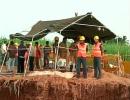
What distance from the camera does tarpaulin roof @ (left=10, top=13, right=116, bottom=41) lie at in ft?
69.5

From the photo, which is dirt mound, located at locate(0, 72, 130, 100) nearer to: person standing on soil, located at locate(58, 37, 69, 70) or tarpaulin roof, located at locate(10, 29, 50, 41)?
person standing on soil, located at locate(58, 37, 69, 70)

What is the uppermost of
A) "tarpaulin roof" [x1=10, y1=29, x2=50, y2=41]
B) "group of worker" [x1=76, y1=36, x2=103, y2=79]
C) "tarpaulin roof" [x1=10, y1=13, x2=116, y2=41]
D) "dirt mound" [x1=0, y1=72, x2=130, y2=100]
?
"tarpaulin roof" [x1=10, y1=13, x2=116, y2=41]

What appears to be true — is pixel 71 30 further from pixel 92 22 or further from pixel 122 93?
pixel 122 93

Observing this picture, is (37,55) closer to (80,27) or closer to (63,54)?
(63,54)

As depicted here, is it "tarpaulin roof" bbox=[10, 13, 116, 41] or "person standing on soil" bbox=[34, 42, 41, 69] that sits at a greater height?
"tarpaulin roof" bbox=[10, 13, 116, 41]

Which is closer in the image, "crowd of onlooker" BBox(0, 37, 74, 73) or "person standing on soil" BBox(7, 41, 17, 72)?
"crowd of onlooker" BBox(0, 37, 74, 73)

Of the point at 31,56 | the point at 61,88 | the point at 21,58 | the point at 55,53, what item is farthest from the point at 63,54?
the point at 61,88

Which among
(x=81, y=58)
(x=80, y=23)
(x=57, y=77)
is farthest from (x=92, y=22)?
(x=57, y=77)

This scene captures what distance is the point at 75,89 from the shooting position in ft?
58.1

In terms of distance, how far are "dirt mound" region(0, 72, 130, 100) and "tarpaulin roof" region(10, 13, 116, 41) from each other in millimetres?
3017

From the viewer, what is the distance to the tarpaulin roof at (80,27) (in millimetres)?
21172

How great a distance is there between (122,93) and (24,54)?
5.97 m

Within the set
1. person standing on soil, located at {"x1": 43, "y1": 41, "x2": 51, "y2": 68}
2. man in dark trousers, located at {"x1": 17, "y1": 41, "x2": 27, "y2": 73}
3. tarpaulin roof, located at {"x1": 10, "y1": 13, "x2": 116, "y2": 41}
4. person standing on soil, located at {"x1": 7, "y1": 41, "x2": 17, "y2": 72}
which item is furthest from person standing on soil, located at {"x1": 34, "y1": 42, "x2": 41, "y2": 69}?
person standing on soil, located at {"x1": 7, "y1": 41, "x2": 17, "y2": 72}

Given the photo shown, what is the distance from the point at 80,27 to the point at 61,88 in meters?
6.15
